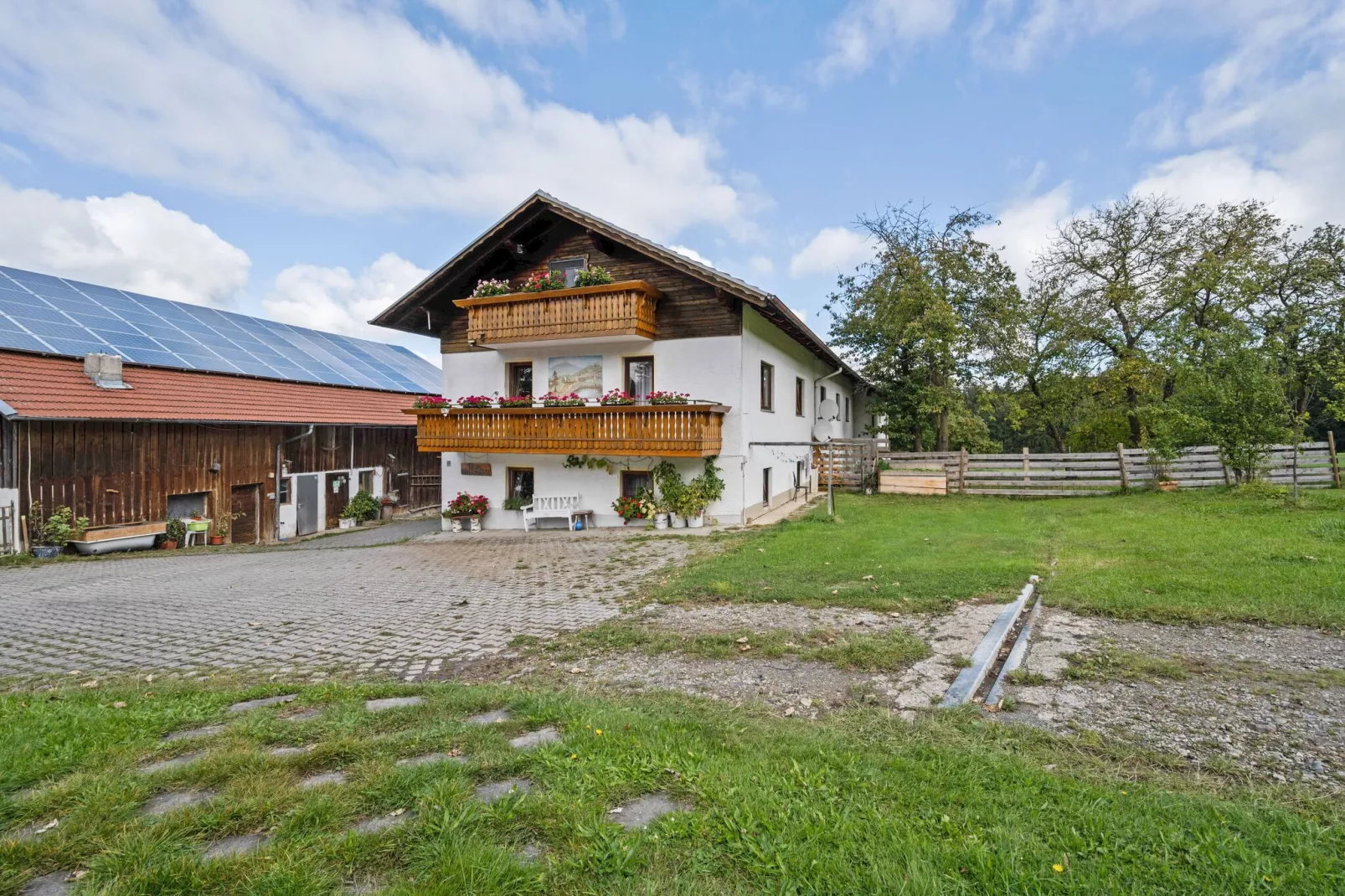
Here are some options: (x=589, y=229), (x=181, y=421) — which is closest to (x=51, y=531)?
(x=181, y=421)

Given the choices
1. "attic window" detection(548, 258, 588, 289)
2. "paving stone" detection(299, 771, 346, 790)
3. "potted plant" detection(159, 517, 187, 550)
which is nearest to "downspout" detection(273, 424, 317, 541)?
"potted plant" detection(159, 517, 187, 550)

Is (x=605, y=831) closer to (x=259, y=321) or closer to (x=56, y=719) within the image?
(x=56, y=719)

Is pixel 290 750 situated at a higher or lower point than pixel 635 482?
lower

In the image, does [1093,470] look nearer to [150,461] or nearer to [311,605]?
[311,605]

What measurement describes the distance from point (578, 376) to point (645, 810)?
45.8 feet

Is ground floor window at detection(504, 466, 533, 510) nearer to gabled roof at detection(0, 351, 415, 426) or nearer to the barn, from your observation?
the barn

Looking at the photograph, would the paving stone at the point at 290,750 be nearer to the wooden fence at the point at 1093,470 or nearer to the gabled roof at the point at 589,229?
the gabled roof at the point at 589,229

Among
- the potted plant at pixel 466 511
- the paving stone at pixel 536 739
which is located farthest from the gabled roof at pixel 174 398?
the paving stone at pixel 536 739

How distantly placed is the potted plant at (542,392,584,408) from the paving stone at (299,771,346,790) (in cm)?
1185

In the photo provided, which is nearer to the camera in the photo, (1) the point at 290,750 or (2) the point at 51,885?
(2) the point at 51,885

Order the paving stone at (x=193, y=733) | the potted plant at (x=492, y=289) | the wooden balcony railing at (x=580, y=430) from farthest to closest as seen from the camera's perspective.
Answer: the potted plant at (x=492, y=289) < the wooden balcony railing at (x=580, y=430) < the paving stone at (x=193, y=733)

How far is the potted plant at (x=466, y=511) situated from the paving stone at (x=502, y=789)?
14024 mm

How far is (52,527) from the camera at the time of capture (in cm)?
1402

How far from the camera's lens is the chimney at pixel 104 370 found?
15859mm
